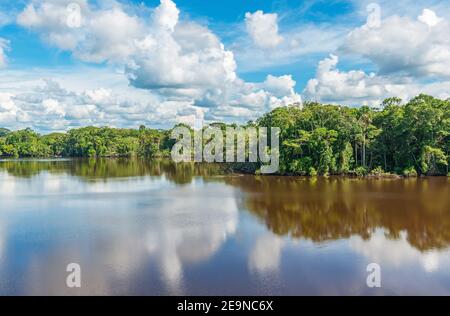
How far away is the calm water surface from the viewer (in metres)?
12.1

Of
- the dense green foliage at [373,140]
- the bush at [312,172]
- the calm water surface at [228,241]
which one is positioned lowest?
the calm water surface at [228,241]

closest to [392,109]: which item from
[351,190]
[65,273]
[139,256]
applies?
[351,190]

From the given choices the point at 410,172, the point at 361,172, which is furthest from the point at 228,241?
the point at 410,172

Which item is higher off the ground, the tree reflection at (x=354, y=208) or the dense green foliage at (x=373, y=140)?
the dense green foliage at (x=373, y=140)

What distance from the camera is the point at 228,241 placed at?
16.8 metres

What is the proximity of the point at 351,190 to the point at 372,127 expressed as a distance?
1310 centimetres

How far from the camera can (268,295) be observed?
36.8ft

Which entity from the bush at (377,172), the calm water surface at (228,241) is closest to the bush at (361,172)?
the bush at (377,172)

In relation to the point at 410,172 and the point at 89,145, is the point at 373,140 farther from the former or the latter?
the point at 89,145

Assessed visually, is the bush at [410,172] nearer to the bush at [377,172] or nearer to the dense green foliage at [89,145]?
the bush at [377,172]

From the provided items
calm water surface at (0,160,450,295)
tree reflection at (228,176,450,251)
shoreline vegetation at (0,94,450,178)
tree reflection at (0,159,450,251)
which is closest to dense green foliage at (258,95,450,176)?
shoreline vegetation at (0,94,450,178)

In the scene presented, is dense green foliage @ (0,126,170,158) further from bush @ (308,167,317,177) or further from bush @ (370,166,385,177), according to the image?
bush @ (370,166,385,177)

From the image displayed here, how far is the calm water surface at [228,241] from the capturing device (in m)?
12.1
